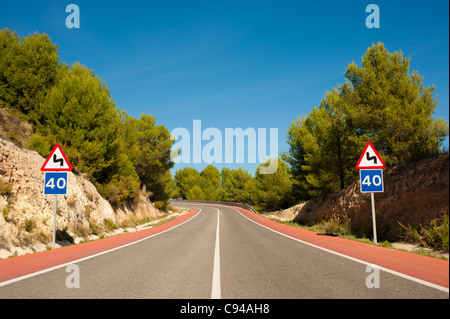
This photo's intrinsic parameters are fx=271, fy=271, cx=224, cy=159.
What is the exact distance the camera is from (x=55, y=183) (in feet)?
33.1

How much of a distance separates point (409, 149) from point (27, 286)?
1380 centimetres

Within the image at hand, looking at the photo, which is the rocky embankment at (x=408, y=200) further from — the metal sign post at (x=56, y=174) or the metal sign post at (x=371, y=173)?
the metal sign post at (x=56, y=174)

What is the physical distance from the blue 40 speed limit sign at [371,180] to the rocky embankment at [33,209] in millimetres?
11810

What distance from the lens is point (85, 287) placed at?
4.59 meters

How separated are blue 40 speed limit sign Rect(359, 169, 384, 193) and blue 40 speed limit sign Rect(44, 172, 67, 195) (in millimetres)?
11080

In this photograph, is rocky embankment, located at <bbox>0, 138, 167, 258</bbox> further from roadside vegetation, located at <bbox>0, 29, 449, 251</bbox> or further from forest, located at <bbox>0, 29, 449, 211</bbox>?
forest, located at <bbox>0, 29, 449, 211</bbox>

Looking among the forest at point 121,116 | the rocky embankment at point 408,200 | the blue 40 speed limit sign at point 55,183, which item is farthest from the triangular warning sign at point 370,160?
the blue 40 speed limit sign at point 55,183

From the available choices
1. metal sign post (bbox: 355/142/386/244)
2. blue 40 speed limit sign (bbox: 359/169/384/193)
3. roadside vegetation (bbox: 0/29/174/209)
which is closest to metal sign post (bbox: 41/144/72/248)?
roadside vegetation (bbox: 0/29/174/209)

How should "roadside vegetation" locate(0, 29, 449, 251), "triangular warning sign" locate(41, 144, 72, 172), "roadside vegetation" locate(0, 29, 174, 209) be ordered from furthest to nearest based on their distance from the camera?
"roadside vegetation" locate(0, 29, 174, 209), "roadside vegetation" locate(0, 29, 449, 251), "triangular warning sign" locate(41, 144, 72, 172)

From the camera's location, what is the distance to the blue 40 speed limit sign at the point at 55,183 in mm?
10000

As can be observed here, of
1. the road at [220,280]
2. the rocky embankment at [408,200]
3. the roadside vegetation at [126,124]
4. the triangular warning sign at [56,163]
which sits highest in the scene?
the roadside vegetation at [126,124]

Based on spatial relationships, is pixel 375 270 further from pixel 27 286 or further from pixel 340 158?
pixel 340 158

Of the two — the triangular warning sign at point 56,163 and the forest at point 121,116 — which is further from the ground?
the forest at point 121,116

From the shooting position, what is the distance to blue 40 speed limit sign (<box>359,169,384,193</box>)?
32.3 feet
